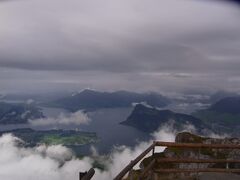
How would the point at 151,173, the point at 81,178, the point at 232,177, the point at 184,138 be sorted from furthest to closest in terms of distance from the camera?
the point at 184,138 → the point at 232,177 → the point at 151,173 → the point at 81,178

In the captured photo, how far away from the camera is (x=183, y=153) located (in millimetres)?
51656

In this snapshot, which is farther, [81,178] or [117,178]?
[117,178]

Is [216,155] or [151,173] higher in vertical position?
[151,173]

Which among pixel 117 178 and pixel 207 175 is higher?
pixel 117 178

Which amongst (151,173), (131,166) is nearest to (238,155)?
(151,173)

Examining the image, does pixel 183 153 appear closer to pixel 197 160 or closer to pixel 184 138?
pixel 184 138

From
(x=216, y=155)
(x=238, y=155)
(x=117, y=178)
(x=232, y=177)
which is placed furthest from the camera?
(x=216, y=155)

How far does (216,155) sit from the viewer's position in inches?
1742

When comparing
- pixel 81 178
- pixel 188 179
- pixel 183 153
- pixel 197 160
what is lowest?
pixel 183 153

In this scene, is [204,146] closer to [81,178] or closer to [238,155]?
[81,178]

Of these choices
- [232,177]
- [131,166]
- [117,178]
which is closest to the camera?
[117,178]

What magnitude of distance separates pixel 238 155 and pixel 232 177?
20.3 meters

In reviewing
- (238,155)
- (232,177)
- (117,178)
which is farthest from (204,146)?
(238,155)

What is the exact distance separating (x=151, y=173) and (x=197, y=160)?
140cm
